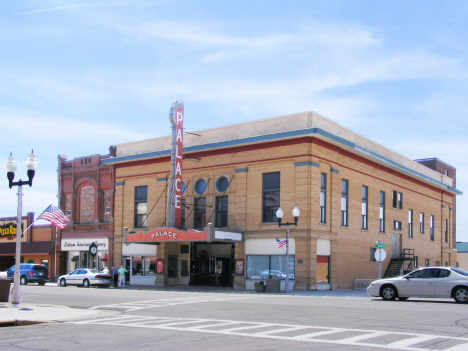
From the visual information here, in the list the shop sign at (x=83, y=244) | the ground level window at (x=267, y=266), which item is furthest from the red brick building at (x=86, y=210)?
the ground level window at (x=267, y=266)

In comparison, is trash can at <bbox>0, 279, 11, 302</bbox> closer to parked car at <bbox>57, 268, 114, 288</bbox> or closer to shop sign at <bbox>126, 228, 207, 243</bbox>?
shop sign at <bbox>126, 228, 207, 243</bbox>

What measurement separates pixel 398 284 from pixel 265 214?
1387 centimetres

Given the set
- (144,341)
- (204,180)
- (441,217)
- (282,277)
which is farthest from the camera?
(441,217)

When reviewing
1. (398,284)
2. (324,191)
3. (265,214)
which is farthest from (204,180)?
(398,284)

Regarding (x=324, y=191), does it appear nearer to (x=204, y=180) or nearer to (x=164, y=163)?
(x=204, y=180)

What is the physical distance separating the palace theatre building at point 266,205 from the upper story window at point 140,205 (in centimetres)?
8

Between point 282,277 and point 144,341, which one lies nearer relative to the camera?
point 144,341

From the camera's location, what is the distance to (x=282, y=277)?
34906mm

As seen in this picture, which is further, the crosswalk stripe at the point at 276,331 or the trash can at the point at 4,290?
→ the trash can at the point at 4,290

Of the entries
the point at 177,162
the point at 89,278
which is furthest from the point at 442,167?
the point at 89,278

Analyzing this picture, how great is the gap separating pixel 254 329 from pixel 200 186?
2684 cm

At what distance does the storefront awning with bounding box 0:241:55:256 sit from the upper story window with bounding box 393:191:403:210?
29.8 meters

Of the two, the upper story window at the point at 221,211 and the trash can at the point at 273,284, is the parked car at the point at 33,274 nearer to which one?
the upper story window at the point at 221,211

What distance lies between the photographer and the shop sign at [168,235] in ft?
114
